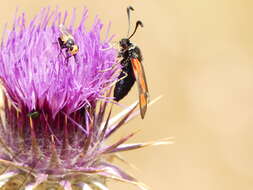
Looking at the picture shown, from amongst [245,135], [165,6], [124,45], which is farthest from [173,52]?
[124,45]

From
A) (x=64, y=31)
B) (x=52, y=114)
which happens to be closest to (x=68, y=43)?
(x=64, y=31)

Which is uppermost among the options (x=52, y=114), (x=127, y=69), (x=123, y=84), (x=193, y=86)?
(x=127, y=69)

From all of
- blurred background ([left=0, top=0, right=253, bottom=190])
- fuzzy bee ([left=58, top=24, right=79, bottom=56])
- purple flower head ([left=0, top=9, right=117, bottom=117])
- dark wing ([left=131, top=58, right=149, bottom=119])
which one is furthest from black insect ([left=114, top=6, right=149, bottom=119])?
blurred background ([left=0, top=0, right=253, bottom=190])

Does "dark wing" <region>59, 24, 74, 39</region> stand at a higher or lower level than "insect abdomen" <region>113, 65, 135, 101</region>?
higher

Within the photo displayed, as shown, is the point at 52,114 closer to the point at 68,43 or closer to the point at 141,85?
the point at 68,43

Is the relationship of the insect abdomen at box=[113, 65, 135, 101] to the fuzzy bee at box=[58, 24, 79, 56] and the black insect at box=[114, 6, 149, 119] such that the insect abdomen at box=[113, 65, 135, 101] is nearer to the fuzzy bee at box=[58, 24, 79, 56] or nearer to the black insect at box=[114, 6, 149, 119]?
the black insect at box=[114, 6, 149, 119]

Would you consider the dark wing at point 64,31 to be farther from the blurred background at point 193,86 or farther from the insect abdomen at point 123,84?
the blurred background at point 193,86
